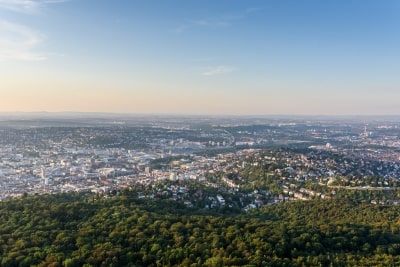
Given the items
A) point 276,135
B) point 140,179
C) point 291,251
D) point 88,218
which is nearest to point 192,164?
point 140,179

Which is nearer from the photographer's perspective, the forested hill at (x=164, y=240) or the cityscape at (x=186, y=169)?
the forested hill at (x=164, y=240)

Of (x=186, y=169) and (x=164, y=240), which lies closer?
(x=164, y=240)

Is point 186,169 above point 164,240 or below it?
below

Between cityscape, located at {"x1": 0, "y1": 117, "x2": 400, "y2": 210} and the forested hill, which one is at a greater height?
the forested hill

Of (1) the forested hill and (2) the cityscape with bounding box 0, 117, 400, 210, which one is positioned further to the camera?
(2) the cityscape with bounding box 0, 117, 400, 210

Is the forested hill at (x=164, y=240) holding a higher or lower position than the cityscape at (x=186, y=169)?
higher

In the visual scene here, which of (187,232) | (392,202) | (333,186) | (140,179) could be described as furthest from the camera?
(140,179)

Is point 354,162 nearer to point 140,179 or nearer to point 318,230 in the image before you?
point 140,179

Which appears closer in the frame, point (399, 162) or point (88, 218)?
point (88, 218)
